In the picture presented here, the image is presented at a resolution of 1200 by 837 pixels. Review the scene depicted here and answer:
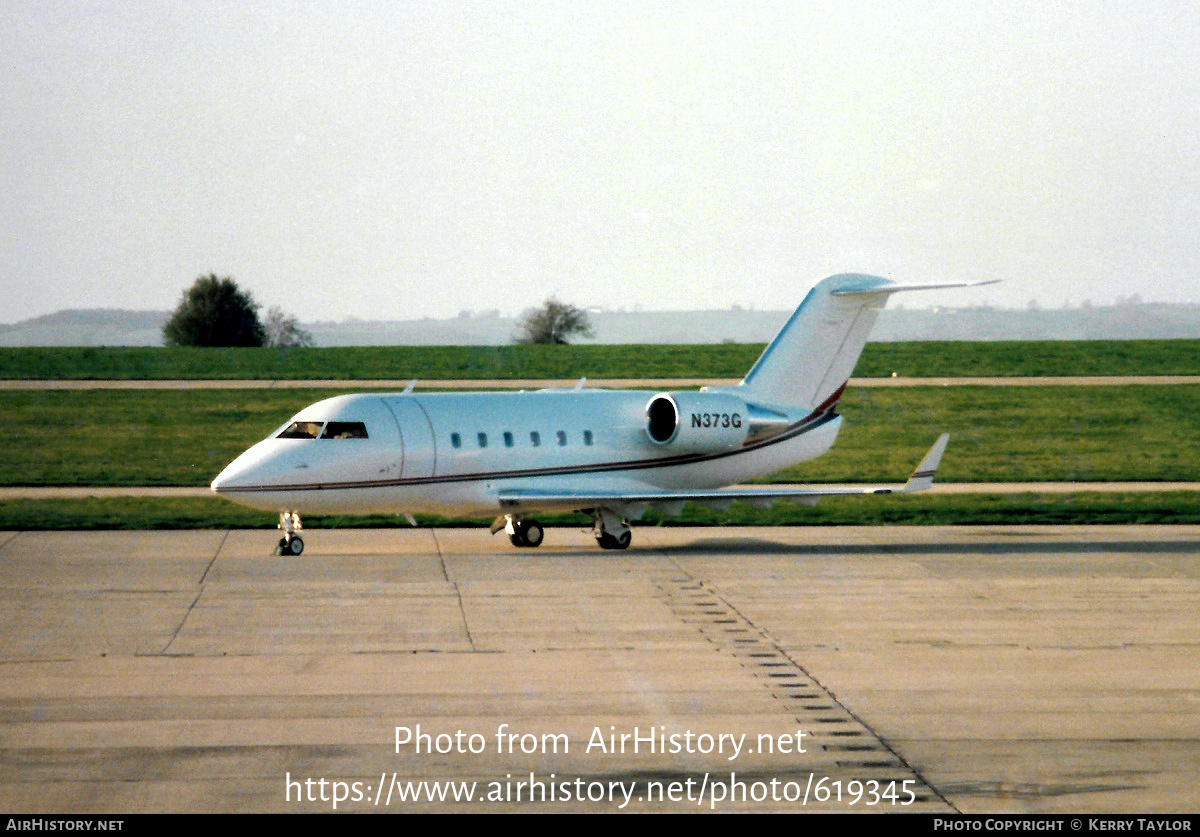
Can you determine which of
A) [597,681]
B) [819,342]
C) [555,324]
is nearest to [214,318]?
[555,324]

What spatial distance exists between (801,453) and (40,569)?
1452 cm

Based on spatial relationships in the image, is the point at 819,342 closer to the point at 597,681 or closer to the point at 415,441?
the point at 415,441

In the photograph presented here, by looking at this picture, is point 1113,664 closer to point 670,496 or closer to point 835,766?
point 835,766

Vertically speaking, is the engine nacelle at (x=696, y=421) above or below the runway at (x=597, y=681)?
above

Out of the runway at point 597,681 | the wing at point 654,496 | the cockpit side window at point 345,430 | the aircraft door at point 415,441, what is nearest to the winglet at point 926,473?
the wing at point 654,496

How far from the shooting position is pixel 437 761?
13500mm

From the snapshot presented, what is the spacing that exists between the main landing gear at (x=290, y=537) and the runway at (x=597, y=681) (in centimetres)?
32

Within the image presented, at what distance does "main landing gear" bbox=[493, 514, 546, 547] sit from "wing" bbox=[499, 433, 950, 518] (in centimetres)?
78

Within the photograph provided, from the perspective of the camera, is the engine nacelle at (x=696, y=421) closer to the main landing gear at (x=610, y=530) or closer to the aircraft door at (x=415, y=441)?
the main landing gear at (x=610, y=530)

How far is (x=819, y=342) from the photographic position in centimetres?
3200

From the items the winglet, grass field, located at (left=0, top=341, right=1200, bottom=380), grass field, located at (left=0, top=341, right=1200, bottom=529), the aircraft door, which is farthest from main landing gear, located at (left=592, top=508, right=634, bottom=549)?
grass field, located at (left=0, top=341, right=1200, bottom=380)

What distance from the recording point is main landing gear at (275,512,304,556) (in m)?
27.5

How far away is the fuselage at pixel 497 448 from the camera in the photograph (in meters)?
27.0
